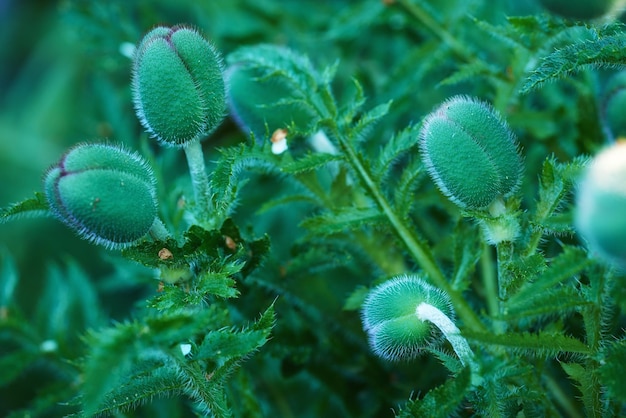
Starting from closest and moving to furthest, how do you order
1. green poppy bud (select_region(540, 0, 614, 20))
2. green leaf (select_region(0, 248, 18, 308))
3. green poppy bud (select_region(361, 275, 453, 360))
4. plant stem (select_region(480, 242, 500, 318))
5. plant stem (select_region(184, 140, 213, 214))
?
green poppy bud (select_region(540, 0, 614, 20)) → green poppy bud (select_region(361, 275, 453, 360)) → plant stem (select_region(184, 140, 213, 214)) → plant stem (select_region(480, 242, 500, 318)) → green leaf (select_region(0, 248, 18, 308))

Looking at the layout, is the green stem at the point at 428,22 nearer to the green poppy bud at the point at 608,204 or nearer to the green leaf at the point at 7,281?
the green poppy bud at the point at 608,204

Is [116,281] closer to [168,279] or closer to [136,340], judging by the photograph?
[168,279]

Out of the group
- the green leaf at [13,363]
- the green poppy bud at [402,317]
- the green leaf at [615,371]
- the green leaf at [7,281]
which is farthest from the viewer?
the green leaf at [7,281]

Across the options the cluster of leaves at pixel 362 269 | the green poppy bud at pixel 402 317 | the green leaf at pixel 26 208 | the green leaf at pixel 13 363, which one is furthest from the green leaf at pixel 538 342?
the green leaf at pixel 13 363

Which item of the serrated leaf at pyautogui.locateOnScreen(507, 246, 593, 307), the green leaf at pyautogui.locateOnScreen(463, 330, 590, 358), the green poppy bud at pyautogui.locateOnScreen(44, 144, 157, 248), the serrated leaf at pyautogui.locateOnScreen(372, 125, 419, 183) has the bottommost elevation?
the green leaf at pyautogui.locateOnScreen(463, 330, 590, 358)

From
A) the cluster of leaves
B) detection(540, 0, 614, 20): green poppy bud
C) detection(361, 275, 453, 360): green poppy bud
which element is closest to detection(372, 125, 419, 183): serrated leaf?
the cluster of leaves

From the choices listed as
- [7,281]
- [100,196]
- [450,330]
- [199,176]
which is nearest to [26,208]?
[100,196]

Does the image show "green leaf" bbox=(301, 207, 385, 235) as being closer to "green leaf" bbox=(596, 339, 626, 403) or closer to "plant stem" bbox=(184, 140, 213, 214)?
"plant stem" bbox=(184, 140, 213, 214)

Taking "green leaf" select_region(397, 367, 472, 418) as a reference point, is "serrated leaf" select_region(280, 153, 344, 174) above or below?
above
